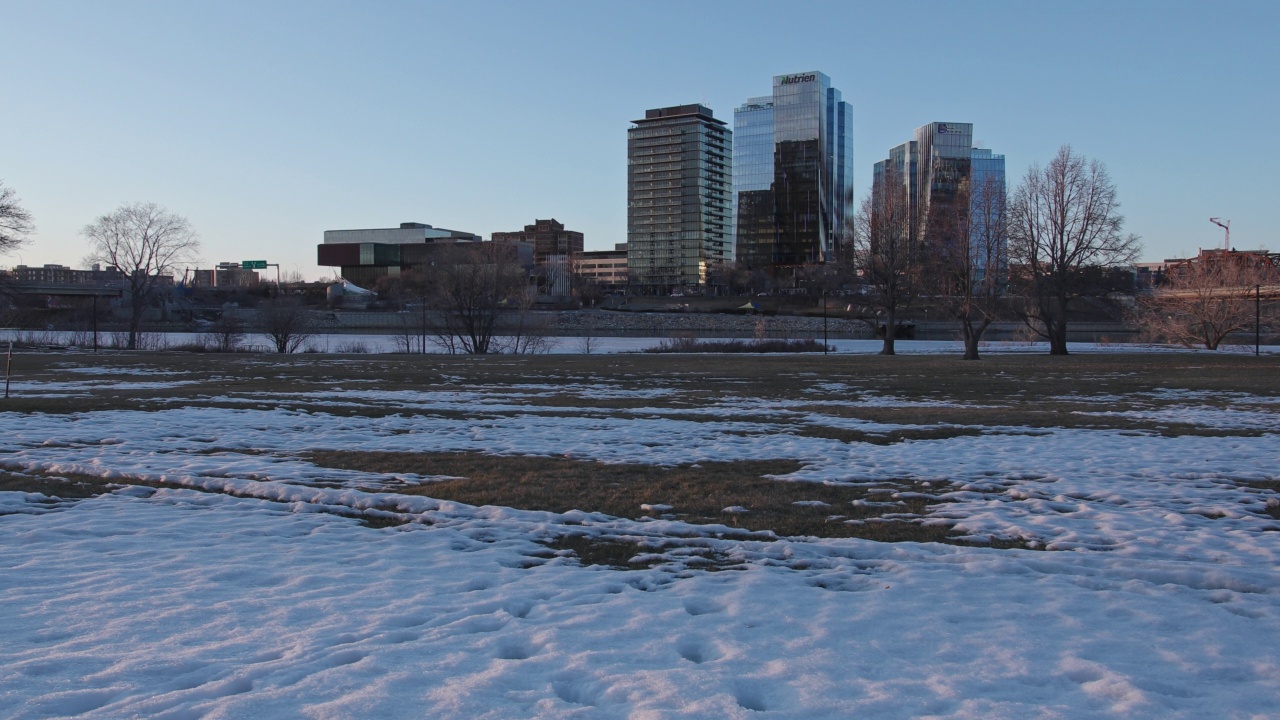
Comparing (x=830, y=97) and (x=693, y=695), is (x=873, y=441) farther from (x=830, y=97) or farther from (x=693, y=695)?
(x=830, y=97)

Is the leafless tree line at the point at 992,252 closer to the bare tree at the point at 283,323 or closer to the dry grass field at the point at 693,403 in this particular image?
the dry grass field at the point at 693,403

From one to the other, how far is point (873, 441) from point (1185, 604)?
7820mm

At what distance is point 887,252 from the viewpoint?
47.4 meters

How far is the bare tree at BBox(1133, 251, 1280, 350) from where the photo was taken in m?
50.5

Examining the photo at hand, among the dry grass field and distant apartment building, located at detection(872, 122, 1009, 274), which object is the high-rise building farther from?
the dry grass field

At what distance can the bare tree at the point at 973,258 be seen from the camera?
3966 cm

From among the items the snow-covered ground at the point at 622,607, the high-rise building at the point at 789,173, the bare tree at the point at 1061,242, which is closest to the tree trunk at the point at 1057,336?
the bare tree at the point at 1061,242

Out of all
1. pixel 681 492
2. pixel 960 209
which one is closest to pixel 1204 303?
pixel 960 209

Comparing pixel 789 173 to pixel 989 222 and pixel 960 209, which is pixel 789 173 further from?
pixel 989 222

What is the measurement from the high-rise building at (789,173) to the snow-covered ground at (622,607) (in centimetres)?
18468

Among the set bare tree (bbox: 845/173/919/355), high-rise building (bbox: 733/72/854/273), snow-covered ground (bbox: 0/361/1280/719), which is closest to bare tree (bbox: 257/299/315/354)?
bare tree (bbox: 845/173/919/355)

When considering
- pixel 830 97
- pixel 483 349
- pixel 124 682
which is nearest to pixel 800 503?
pixel 124 682

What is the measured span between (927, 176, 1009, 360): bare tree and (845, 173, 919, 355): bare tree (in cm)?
239

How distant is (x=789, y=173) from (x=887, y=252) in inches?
6061
